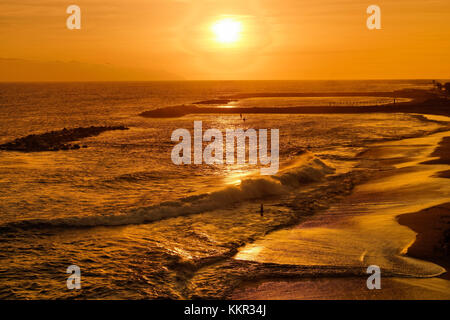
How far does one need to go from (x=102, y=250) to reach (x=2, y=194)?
37.6 ft

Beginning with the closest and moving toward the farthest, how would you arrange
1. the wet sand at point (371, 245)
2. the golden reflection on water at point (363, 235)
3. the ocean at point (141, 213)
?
the wet sand at point (371, 245) < the ocean at point (141, 213) < the golden reflection on water at point (363, 235)

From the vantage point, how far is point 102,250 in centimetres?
1463

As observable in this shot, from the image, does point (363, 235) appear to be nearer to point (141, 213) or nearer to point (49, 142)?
point (141, 213)

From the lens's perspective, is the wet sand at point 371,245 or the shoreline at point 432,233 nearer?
the wet sand at point 371,245

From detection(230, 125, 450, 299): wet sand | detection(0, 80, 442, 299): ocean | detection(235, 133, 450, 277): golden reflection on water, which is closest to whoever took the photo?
detection(230, 125, 450, 299): wet sand

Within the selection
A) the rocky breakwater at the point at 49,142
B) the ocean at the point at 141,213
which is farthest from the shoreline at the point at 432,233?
the rocky breakwater at the point at 49,142

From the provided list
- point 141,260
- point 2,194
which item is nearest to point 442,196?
point 141,260

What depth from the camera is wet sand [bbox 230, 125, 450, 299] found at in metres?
11.0

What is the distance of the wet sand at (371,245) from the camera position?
36.2 ft

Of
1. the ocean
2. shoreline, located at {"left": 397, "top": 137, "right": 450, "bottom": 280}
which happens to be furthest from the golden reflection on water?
the ocean

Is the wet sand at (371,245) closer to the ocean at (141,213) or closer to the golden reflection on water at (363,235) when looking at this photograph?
the golden reflection on water at (363,235)

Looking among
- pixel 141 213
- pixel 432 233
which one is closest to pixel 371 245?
pixel 432 233

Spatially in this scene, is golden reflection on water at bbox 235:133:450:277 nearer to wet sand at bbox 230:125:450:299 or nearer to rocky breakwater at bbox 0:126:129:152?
wet sand at bbox 230:125:450:299
